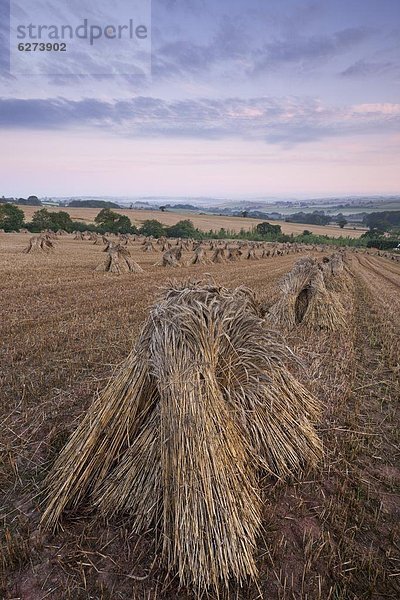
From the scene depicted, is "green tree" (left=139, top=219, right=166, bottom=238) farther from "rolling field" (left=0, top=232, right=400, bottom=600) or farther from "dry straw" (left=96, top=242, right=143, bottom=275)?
"rolling field" (left=0, top=232, right=400, bottom=600)

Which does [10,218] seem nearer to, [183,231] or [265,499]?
[183,231]

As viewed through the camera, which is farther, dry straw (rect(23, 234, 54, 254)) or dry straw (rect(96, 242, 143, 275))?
dry straw (rect(23, 234, 54, 254))

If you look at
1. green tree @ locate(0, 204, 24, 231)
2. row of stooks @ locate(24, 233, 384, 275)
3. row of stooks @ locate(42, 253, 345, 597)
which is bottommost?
row of stooks @ locate(24, 233, 384, 275)

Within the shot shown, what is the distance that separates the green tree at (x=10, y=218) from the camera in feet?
167

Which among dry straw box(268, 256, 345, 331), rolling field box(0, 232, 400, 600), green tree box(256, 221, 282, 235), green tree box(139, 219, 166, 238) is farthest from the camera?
green tree box(256, 221, 282, 235)

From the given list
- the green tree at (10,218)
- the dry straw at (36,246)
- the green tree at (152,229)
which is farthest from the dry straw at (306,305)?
the green tree at (152,229)

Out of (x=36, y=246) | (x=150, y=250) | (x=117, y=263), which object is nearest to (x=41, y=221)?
(x=150, y=250)

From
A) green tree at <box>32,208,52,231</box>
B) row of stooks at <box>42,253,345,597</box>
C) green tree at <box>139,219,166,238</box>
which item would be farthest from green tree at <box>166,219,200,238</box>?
row of stooks at <box>42,253,345,597</box>

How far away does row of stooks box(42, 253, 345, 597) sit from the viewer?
7.68ft

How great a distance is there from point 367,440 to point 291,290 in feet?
17.0

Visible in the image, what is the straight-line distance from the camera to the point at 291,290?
8945 mm

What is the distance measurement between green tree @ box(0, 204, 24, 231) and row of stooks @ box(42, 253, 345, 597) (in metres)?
54.5

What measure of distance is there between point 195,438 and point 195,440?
0.04 feet

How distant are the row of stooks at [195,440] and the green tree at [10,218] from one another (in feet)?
179
